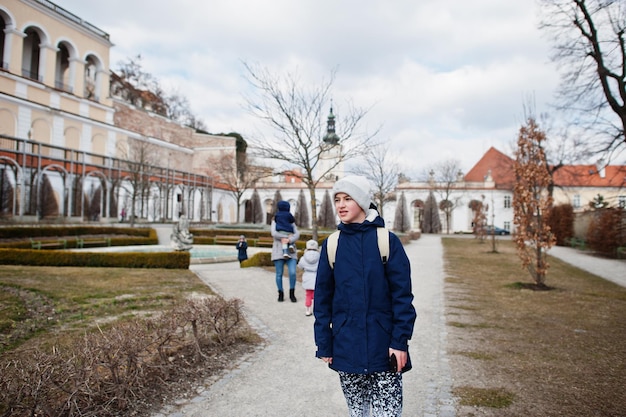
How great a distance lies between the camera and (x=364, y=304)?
7.61 ft

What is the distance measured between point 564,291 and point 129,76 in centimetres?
5254

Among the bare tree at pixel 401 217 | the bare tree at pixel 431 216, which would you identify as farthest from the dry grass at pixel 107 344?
the bare tree at pixel 431 216

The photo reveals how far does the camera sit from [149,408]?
3498 millimetres

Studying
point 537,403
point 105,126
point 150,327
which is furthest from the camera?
point 105,126

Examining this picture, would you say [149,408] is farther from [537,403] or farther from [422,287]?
[422,287]

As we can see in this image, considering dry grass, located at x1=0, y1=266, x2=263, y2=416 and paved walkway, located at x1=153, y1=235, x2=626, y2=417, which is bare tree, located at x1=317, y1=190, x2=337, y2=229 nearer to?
dry grass, located at x1=0, y1=266, x2=263, y2=416

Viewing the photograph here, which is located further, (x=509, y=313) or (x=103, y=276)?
(x=103, y=276)

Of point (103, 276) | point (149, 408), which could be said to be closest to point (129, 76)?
point (103, 276)

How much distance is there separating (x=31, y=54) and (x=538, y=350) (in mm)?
41159

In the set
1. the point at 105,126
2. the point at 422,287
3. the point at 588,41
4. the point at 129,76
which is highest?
the point at 129,76

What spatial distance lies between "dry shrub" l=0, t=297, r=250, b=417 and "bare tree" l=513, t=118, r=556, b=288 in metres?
8.48

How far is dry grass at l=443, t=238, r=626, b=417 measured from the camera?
12.2ft

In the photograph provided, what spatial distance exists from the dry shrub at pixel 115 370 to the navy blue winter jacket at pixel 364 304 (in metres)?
1.96

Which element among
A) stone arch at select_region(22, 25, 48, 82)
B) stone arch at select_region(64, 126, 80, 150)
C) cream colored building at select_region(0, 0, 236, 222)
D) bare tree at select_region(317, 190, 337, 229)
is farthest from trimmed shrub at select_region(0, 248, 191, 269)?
bare tree at select_region(317, 190, 337, 229)
